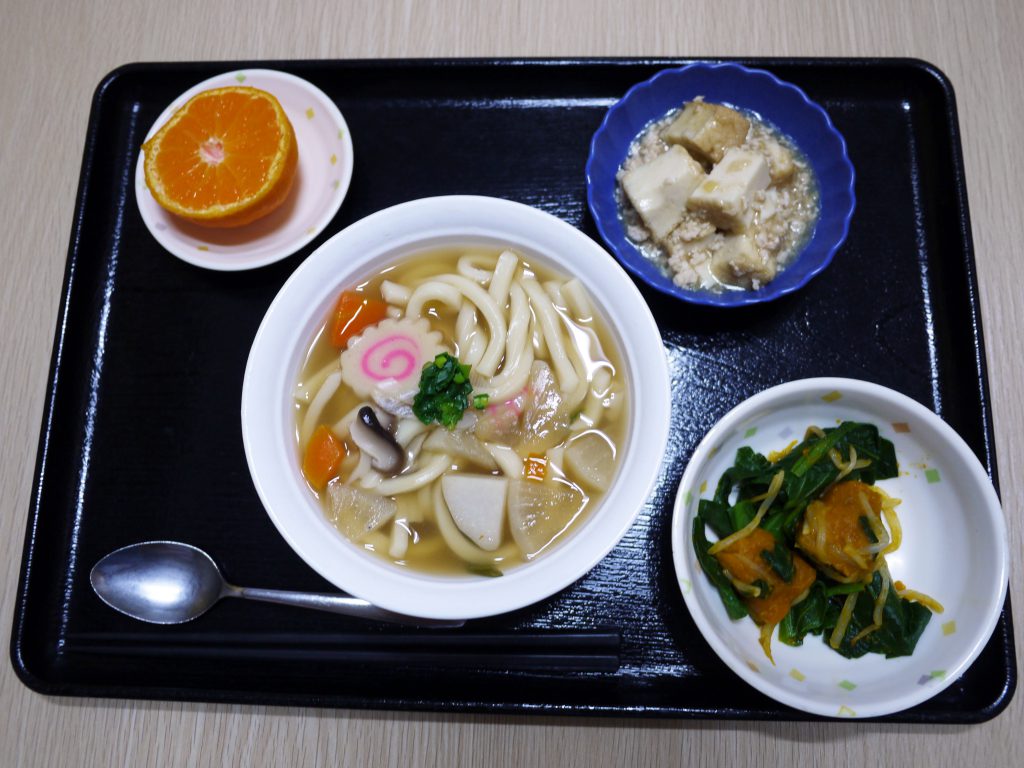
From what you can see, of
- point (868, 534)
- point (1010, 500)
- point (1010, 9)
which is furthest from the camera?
point (1010, 9)

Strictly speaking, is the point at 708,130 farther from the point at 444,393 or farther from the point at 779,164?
the point at 444,393

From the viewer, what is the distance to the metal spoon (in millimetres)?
2029

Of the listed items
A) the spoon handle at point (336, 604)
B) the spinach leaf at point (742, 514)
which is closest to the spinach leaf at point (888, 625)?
the spinach leaf at point (742, 514)

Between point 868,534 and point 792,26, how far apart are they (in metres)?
1.82

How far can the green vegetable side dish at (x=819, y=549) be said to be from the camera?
1.82m

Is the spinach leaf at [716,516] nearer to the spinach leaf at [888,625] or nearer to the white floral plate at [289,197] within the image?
the spinach leaf at [888,625]

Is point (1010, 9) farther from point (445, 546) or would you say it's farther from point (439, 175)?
point (445, 546)

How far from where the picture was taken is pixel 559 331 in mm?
2014

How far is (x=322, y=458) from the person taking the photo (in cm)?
195

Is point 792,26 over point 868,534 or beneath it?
over

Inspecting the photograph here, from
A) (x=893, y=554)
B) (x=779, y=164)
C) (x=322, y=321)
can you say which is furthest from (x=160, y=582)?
(x=779, y=164)

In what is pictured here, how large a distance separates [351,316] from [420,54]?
117cm

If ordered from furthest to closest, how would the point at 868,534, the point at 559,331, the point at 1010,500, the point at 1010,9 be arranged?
the point at 1010,9, the point at 1010,500, the point at 559,331, the point at 868,534

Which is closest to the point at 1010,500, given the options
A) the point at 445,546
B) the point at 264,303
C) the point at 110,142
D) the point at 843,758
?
the point at 843,758
